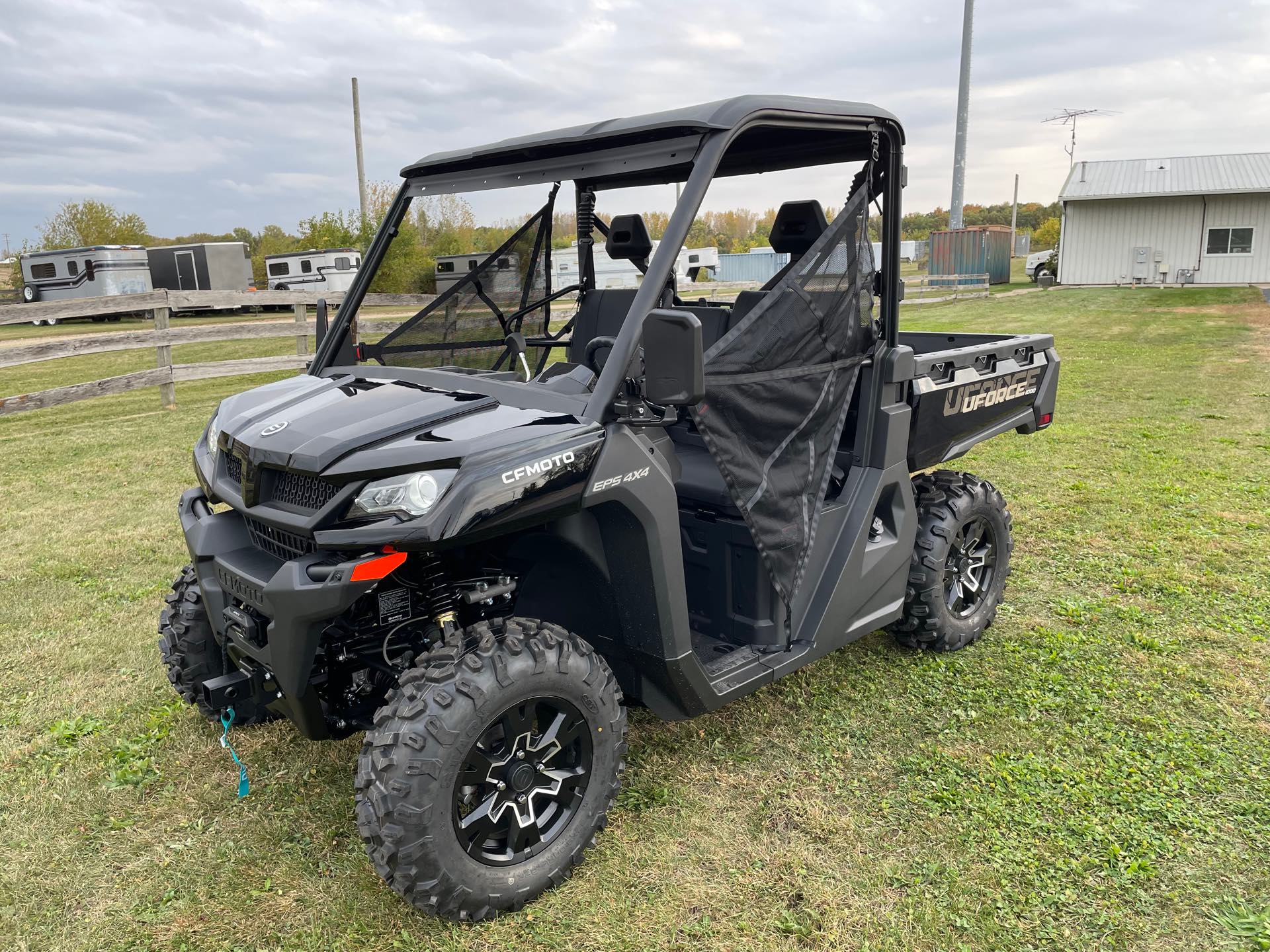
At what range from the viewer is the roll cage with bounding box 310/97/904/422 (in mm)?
2697

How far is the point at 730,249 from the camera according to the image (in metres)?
3.63

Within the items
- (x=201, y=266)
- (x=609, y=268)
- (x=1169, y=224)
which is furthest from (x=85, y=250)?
(x=1169, y=224)

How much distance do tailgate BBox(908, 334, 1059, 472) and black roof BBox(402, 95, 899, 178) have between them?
1.00m

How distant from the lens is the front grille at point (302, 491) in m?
2.44

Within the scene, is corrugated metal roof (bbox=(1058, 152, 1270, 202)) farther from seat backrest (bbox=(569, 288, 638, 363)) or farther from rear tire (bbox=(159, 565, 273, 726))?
rear tire (bbox=(159, 565, 273, 726))

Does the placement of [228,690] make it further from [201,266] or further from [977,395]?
[201,266]

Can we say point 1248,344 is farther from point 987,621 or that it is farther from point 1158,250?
point 1158,250

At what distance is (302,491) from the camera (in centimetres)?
253

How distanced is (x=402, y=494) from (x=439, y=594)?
0.41 meters

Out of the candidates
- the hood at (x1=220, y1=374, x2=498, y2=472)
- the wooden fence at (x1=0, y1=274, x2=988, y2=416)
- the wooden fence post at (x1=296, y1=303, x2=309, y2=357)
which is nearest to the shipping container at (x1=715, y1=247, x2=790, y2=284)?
the hood at (x1=220, y1=374, x2=498, y2=472)

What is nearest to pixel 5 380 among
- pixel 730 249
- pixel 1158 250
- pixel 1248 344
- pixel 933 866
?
pixel 730 249

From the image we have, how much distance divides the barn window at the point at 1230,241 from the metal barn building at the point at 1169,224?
0.07 feet

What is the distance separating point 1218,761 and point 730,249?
2.48 m

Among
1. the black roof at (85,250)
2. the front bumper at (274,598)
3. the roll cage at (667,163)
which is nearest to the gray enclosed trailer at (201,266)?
the black roof at (85,250)
